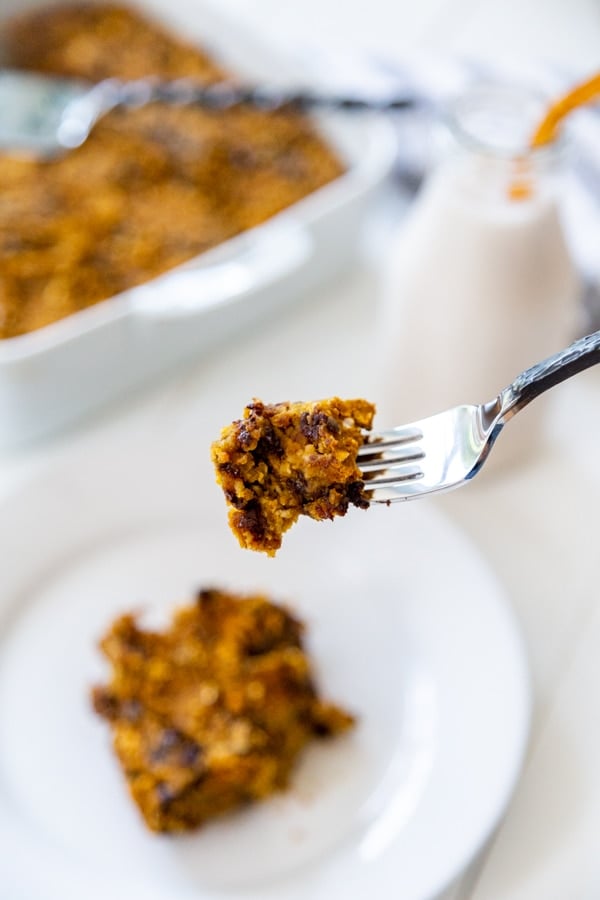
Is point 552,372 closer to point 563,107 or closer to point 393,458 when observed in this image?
point 393,458

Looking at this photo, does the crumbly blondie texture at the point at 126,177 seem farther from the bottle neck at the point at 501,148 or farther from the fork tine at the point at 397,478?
the fork tine at the point at 397,478

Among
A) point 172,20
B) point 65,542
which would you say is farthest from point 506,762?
point 172,20

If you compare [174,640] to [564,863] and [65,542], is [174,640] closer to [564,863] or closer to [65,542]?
[65,542]

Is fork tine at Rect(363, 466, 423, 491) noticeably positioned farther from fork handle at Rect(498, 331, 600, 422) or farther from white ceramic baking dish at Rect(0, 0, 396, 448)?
white ceramic baking dish at Rect(0, 0, 396, 448)

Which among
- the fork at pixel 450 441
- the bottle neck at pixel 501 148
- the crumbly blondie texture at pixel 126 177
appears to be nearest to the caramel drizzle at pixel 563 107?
the bottle neck at pixel 501 148

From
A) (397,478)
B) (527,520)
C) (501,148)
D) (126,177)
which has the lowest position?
(527,520)

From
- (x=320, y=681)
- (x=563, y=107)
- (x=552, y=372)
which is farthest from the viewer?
(x=320, y=681)

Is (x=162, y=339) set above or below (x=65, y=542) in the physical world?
above

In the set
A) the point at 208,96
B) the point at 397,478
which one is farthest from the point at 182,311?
the point at 397,478
